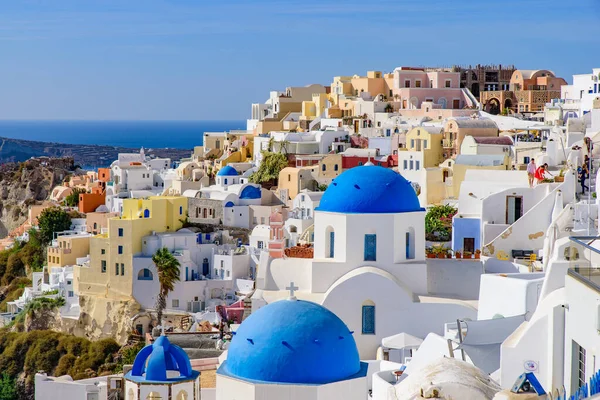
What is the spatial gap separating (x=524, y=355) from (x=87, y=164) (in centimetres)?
10391

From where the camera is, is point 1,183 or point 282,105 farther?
point 1,183

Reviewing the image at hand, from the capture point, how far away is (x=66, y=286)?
130 ft

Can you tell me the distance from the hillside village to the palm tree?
0.26 feet

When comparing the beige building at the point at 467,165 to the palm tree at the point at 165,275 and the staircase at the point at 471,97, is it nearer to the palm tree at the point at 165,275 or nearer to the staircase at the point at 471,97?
the palm tree at the point at 165,275

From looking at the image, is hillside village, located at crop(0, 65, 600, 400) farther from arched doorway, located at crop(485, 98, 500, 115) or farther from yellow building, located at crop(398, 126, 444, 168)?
arched doorway, located at crop(485, 98, 500, 115)

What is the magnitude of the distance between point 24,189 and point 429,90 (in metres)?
24.6

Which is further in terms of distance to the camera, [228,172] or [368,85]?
[368,85]

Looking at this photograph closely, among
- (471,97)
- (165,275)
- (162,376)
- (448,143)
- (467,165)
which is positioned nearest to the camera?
(162,376)

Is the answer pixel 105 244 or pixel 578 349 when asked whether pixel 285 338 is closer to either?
pixel 578 349

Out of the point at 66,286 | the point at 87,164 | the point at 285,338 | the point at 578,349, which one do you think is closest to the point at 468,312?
the point at 285,338

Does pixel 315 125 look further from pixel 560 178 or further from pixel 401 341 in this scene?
pixel 401 341

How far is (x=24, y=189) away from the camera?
6562 cm

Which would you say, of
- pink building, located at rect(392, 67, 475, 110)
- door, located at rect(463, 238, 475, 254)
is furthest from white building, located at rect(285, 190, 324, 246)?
pink building, located at rect(392, 67, 475, 110)

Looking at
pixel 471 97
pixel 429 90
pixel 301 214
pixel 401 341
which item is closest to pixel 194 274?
pixel 301 214
